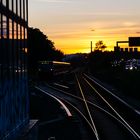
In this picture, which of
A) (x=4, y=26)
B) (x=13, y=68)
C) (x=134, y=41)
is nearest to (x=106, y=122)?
(x=13, y=68)

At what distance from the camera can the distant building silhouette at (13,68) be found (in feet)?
43.9

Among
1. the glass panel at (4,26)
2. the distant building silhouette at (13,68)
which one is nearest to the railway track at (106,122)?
the distant building silhouette at (13,68)

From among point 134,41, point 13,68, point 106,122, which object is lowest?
point 106,122

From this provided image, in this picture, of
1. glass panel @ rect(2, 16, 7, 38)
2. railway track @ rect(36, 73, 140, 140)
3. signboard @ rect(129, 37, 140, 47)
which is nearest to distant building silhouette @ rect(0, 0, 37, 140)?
glass panel @ rect(2, 16, 7, 38)

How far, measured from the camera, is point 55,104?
41500mm

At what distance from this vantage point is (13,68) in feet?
48.9

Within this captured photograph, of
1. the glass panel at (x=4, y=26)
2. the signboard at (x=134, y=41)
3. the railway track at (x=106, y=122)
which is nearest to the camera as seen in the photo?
the glass panel at (x=4, y=26)

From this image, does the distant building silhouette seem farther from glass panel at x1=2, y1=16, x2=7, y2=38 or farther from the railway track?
the railway track

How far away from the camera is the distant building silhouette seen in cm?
1337

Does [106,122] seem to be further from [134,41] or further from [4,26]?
[134,41]

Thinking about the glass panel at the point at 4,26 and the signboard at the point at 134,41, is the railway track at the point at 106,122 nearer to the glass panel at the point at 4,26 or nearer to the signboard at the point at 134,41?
the glass panel at the point at 4,26

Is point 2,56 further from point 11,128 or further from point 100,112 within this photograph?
point 100,112

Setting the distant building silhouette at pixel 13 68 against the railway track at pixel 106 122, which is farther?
the railway track at pixel 106 122

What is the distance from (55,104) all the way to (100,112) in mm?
3736
